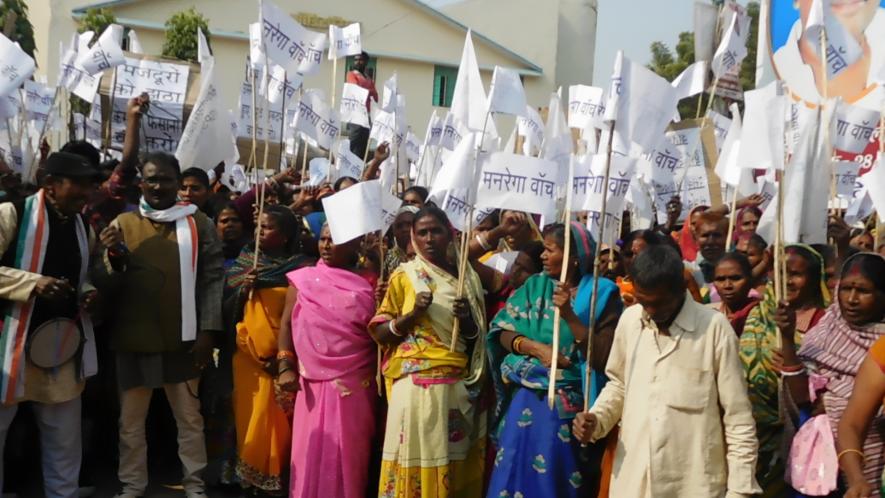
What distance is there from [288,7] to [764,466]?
102 feet

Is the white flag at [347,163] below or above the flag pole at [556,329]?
above

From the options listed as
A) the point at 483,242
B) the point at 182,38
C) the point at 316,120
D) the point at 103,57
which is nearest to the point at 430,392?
the point at 483,242

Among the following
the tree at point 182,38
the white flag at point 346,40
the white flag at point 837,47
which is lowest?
the white flag at point 837,47

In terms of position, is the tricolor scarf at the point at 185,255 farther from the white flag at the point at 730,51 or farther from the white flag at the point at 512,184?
the white flag at the point at 730,51

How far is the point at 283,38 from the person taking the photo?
6941mm

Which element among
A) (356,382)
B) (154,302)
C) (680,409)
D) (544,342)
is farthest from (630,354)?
(154,302)

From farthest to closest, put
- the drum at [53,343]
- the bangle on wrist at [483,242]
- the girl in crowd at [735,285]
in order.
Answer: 1. the bangle on wrist at [483,242]
2. the drum at [53,343]
3. the girl in crowd at [735,285]

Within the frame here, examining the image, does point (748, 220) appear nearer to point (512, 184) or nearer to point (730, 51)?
point (730, 51)

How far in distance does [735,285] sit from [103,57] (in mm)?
6226

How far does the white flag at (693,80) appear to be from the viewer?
366 inches

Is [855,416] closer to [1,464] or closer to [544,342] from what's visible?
[544,342]

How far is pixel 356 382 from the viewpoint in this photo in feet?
17.4

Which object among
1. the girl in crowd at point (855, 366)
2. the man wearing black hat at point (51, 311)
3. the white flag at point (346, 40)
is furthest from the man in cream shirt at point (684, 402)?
the white flag at point (346, 40)

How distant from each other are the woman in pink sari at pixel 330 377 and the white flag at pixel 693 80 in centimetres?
499
